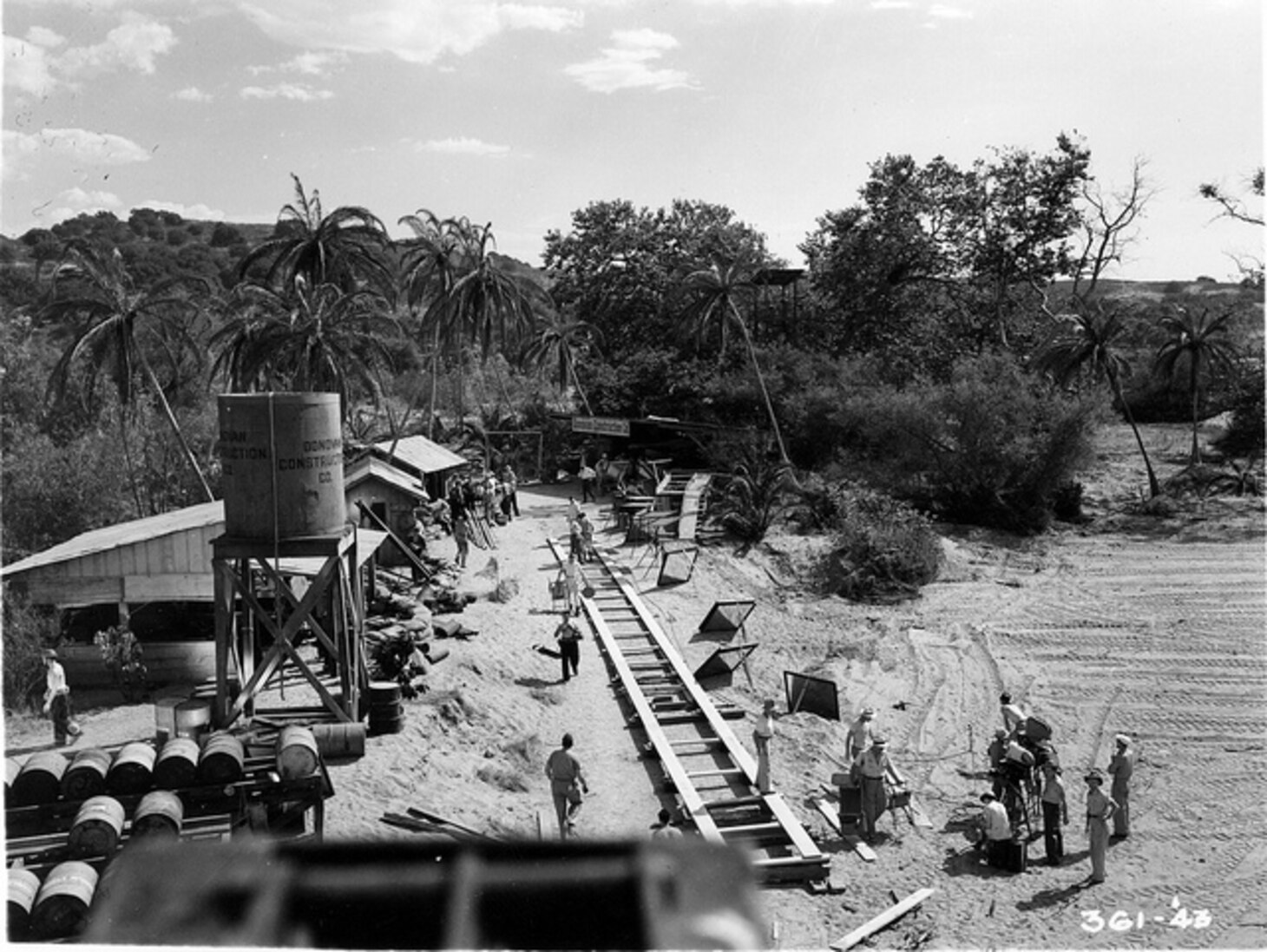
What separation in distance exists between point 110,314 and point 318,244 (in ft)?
33.5

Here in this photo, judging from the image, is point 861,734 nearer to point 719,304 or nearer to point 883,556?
point 883,556

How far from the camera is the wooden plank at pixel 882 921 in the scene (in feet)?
35.3

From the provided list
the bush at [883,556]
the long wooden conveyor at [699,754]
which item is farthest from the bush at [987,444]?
the long wooden conveyor at [699,754]

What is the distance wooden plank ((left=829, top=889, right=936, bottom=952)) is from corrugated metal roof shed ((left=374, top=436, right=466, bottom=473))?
22728mm

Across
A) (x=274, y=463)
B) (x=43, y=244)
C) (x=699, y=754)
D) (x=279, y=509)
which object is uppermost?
(x=43, y=244)

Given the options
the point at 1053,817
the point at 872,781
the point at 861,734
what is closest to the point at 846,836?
the point at 872,781

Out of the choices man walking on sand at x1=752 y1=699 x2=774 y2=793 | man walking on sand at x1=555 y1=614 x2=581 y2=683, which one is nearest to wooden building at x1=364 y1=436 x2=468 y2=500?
man walking on sand at x1=555 y1=614 x2=581 y2=683

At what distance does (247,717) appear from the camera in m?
14.5

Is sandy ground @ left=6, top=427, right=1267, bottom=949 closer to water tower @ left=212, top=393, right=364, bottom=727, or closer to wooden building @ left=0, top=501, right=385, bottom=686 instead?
wooden building @ left=0, top=501, right=385, bottom=686

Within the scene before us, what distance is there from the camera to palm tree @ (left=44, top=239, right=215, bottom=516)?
88.5 feet

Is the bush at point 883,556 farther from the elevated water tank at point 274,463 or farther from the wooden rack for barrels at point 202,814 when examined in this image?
the wooden rack for barrels at point 202,814

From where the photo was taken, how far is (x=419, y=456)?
34094mm

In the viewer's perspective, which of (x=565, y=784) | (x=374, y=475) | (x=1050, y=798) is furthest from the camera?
(x=374, y=475)

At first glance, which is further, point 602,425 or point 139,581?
point 602,425
